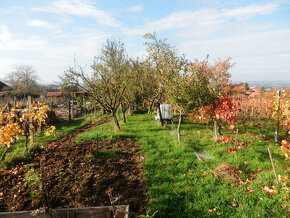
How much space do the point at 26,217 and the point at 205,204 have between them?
154 inches

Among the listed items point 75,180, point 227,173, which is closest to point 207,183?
point 227,173

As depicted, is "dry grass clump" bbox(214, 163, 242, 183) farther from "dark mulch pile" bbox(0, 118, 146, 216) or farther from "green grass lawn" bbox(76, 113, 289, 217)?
"dark mulch pile" bbox(0, 118, 146, 216)

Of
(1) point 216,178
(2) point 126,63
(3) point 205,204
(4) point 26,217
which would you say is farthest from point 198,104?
(4) point 26,217

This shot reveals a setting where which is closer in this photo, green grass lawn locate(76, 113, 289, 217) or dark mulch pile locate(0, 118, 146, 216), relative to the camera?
green grass lawn locate(76, 113, 289, 217)

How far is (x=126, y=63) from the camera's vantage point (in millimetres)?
12445

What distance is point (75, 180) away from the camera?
515 cm

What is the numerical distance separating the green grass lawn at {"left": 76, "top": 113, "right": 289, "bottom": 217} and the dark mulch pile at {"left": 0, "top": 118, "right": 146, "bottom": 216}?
479 millimetres

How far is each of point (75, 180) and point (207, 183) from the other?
396 cm

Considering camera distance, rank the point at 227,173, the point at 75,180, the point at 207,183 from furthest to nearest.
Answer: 1. the point at 227,173
2. the point at 75,180
3. the point at 207,183

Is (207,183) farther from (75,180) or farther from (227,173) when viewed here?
(75,180)

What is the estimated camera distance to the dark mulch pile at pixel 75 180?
4.18 metres

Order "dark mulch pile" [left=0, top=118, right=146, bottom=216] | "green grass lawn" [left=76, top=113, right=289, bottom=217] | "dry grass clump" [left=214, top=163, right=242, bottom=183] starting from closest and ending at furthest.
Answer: "green grass lawn" [left=76, top=113, right=289, bottom=217] < "dark mulch pile" [left=0, top=118, right=146, bottom=216] < "dry grass clump" [left=214, top=163, right=242, bottom=183]

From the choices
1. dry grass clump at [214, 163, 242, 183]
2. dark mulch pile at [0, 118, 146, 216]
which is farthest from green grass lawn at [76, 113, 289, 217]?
dark mulch pile at [0, 118, 146, 216]

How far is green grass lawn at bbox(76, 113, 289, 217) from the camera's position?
3947 mm
